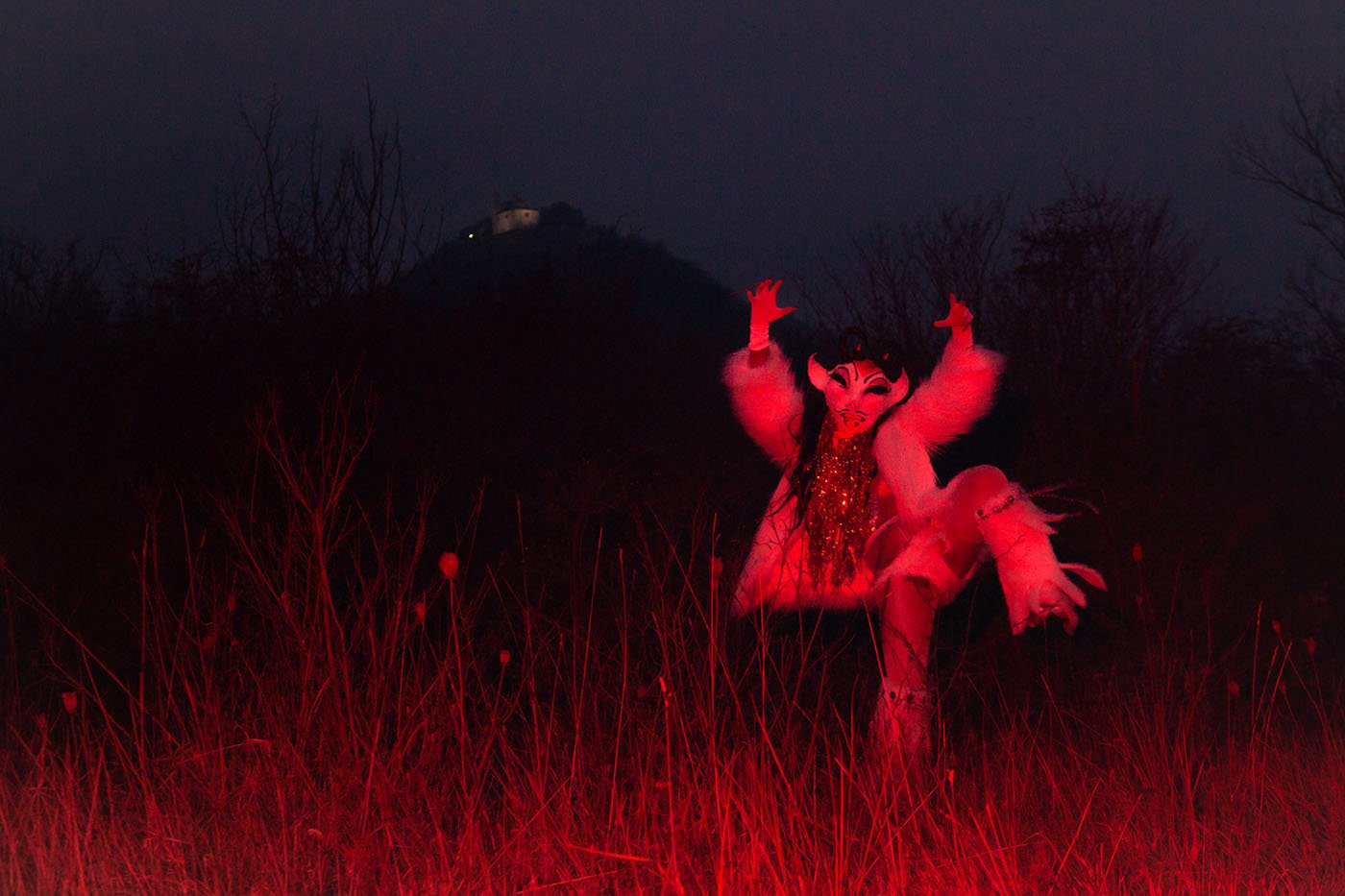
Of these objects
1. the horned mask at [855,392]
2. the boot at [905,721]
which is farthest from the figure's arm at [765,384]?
the boot at [905,721]

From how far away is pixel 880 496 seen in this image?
14.9ft

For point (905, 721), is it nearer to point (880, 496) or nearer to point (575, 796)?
point (880, 496)

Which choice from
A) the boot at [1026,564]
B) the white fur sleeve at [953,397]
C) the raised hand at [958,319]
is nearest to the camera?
the boot at [1026,564]

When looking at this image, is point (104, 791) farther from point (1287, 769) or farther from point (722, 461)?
point (1287, 769)

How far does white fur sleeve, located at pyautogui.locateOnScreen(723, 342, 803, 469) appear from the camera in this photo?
14.8 ft

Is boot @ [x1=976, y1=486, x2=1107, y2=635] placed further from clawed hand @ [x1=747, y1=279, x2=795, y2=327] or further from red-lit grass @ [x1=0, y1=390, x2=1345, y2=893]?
clawed hand @ [x1=747, y1=279, x2=795, y2=327]

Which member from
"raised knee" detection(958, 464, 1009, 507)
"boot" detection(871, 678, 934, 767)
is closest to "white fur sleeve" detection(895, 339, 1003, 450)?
"raised knee" detection(958, 464, 1009, 507)

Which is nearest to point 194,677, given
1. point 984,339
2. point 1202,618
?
point 1202,618

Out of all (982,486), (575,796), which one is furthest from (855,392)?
(575,796)

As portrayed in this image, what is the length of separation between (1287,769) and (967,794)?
1.55 metres

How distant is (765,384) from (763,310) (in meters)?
0.25

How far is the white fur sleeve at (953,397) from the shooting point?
438cm

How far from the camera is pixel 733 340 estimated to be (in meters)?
7.93

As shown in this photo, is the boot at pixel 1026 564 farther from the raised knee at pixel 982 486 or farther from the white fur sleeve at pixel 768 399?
the white fur sleeve at pixel 768 399
